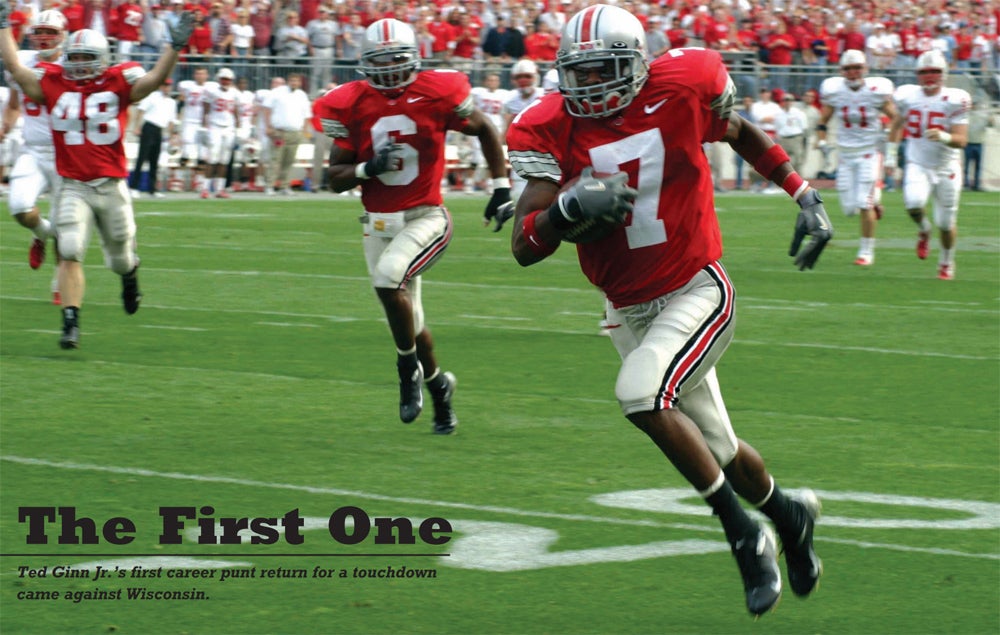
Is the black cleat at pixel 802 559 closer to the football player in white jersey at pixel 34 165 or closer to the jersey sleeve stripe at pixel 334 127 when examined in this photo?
the jersey sleeve stripe at pixel 334 127

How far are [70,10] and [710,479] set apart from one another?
1847 centimetres

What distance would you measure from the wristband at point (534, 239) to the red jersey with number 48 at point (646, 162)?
0.61 ft

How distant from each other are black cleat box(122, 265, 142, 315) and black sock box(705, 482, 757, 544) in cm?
641

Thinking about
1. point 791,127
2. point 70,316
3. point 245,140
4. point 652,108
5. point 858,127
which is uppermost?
point 652,108

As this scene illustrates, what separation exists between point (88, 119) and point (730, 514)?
6.17 meters

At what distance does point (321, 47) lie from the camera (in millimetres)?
24609

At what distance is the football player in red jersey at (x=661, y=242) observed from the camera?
461cm

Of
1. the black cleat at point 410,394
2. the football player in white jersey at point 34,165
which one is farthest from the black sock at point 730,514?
the football player in white jersey at point 34,165

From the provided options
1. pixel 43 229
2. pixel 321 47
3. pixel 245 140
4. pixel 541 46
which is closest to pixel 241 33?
pixel 321 47

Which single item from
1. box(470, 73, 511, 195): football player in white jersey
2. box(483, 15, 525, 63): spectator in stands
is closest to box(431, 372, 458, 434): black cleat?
box(470, 73, 511, 195): football player in white jersey

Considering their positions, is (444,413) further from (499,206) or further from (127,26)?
(127,26)

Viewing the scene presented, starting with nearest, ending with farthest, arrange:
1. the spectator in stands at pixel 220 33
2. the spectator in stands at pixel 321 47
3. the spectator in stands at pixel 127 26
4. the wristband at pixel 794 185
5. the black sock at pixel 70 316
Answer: the wristband at pixel 794 185 → the black sock at pixel 70 316 → the spectator in stands at pixel 127 26 → the spectator in stands at pixel 220 33 → the spectator in stands at pixel 321 47

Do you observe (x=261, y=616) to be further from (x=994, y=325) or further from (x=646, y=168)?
(x=994, y=325)

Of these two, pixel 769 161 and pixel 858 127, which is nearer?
pixel 769 161
